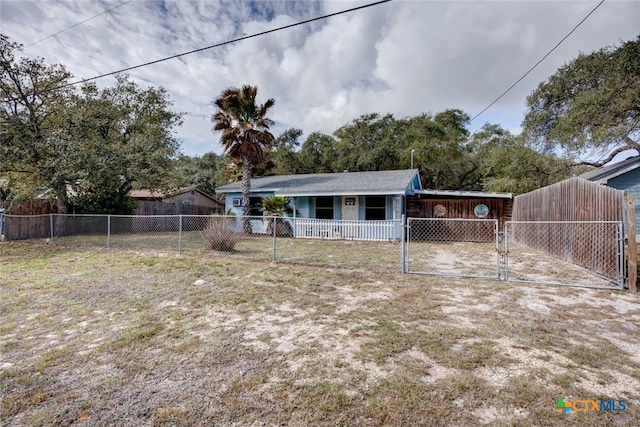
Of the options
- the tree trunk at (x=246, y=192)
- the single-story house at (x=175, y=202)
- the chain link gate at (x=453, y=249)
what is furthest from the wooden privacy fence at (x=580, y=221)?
the single-story house at (x=175, y=202)

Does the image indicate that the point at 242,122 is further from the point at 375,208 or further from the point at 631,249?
the point at 631,249

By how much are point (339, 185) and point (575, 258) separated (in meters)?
9.33

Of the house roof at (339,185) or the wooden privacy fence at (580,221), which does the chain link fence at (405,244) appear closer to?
the wooden privacy fence at (580,221)

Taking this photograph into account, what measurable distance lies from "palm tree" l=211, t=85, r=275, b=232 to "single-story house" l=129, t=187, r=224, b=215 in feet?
20.1

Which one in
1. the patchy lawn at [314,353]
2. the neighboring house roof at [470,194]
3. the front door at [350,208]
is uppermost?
the neighboring house roof at [470,194]

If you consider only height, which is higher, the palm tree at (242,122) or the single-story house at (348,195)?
the palm tree at (242,122)

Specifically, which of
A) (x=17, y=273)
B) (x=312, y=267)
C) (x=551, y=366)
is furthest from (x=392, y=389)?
(x=17, y=273)

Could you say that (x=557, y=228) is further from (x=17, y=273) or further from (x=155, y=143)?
(x=155, y=143)

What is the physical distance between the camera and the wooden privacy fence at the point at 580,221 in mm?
5562

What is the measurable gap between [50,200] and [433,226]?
59.9 feet

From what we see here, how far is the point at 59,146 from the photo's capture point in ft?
40.5

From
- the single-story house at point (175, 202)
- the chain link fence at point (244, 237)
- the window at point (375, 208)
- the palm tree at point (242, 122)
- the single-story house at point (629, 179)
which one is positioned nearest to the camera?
the chain link fence at point (244, 237)

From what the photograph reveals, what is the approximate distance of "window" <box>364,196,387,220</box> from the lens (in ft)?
46.7

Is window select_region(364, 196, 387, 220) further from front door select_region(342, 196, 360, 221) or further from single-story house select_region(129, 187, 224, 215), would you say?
single-story house select_region(129, 187, 224, 215)
